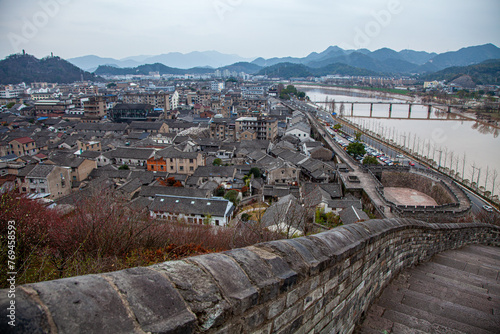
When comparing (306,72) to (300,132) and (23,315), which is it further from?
(23,315)

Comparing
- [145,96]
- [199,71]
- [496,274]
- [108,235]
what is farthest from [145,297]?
[199,71]

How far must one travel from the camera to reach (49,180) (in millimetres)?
16750

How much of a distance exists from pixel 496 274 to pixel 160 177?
58.9ft

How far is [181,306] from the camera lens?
126 centimetres

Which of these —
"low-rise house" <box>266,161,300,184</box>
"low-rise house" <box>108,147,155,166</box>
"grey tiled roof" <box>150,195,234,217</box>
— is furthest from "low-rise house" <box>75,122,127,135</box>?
"grey tiled roof" <box>150,195,234,217</box>

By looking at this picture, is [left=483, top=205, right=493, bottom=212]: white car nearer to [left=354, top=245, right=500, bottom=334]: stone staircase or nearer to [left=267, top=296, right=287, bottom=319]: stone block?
[left=354, top=245, right=500, bottom=334]: stone staircase

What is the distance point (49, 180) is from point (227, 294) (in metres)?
18.8

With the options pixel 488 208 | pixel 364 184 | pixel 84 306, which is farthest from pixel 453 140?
pixel 84 306

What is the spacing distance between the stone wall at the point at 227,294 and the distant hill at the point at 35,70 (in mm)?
106127

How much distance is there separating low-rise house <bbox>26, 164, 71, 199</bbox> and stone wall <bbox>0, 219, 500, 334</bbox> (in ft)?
58.4

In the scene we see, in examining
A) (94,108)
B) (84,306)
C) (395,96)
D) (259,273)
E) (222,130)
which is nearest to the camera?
(84,306)

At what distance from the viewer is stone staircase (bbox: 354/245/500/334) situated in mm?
3006

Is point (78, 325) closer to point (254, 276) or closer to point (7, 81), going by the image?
point (254, 276)

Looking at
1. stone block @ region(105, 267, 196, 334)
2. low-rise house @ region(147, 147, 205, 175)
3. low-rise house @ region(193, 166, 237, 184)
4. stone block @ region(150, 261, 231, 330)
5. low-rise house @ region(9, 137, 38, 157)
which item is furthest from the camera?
low-rise house @ region(9, 137, 38, 157)
